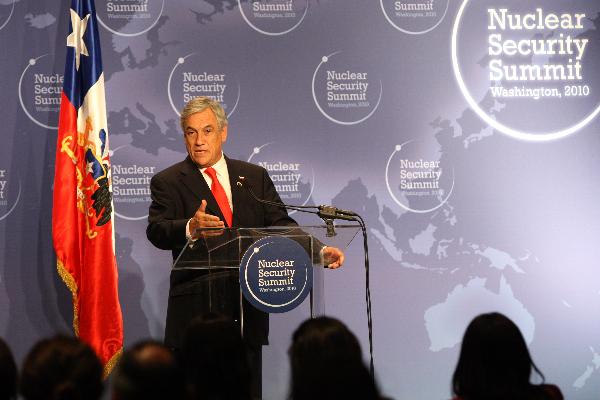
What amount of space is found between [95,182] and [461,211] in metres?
2.63

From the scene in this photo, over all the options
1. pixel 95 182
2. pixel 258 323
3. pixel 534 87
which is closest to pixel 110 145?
pixel 95 182

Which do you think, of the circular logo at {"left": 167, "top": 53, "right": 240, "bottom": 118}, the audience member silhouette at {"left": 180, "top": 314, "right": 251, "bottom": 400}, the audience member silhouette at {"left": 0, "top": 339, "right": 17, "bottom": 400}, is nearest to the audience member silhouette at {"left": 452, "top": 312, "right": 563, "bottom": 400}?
the audience member silhouette at {"left": 180, "top": 314, "right": 251, "bottom": 400}

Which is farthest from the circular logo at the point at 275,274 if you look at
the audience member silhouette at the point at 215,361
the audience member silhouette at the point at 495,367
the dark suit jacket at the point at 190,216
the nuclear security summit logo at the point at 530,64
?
the nuclear security summit logo at the point at 530,64

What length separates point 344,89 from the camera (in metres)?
6.33

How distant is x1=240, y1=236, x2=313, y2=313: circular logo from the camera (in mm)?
3967

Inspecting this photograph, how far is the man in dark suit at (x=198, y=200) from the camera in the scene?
14.3 ft

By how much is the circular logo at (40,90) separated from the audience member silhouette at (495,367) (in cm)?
410

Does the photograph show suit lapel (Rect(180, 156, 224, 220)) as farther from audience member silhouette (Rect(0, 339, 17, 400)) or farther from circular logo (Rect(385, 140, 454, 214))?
audience member silhouette (Rect(0, 339, 17, 400))

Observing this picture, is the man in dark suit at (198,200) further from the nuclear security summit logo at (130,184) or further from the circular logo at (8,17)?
the circular logo at (8,17)

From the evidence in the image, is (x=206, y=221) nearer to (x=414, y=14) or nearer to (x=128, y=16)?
(x=128, y=16)

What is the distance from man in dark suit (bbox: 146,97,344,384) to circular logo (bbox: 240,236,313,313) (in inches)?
9.4

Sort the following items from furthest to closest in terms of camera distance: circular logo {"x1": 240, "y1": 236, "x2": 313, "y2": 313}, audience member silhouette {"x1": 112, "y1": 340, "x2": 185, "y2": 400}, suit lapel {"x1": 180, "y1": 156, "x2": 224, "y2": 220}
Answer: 1. suit lapel {"x1": 180, "y1": 156, "x2": 224, "y2": 220}
2. circular logo {"x1": 240, "y1": 236, "x2": 313, "y2": 313}
3. audience member silhouette {"x1": 112, "y1": 340, "x2": 185, "y2": 400}

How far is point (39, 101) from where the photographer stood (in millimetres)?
6094

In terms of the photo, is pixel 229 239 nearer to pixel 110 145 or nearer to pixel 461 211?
pixel 110 145
